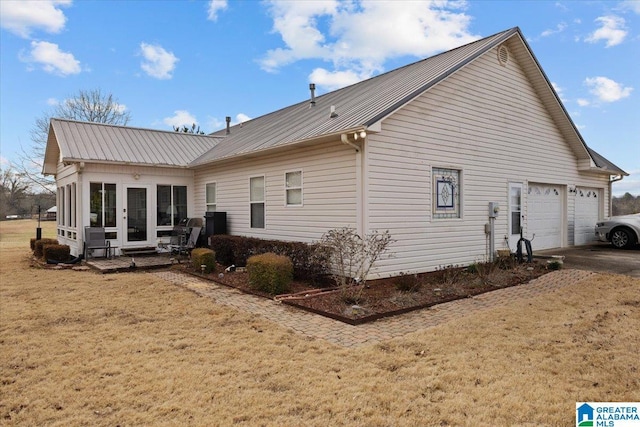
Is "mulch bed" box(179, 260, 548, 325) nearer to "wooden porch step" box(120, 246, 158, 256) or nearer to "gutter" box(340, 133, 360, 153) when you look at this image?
"gutter" box(340, 133, 360, 153)

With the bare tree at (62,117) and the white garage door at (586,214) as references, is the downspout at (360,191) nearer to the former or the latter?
the white garage door at (586,214)

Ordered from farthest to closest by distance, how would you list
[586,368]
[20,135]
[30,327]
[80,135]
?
[20,135]
[80,135]
[30,327]
[586,368]

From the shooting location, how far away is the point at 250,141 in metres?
12.2

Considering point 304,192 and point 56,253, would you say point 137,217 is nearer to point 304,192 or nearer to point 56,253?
point 56,253

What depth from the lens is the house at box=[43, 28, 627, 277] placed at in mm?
8461

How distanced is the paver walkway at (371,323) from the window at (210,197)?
4.73 meters

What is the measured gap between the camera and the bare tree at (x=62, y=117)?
28781 millimetres

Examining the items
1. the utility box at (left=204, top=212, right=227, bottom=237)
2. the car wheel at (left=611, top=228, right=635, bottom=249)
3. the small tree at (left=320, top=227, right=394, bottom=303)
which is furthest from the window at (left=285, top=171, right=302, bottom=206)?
the car wheel at (left=611, top=228, right=635, bottom=249)

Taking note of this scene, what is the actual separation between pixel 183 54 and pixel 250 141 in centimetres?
945

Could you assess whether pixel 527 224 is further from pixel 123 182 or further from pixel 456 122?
pixel 123 182

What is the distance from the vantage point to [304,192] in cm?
936

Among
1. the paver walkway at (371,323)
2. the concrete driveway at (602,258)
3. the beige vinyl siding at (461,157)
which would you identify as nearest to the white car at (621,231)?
the concrete driveway at (602,258)

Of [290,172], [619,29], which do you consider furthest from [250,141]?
[619,29]

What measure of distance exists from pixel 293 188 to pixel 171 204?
596 centimetres
